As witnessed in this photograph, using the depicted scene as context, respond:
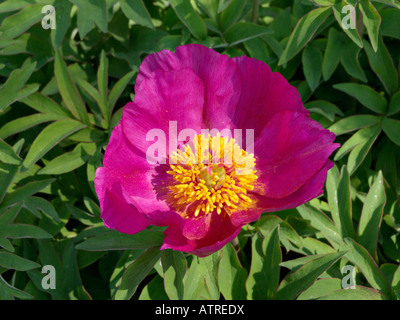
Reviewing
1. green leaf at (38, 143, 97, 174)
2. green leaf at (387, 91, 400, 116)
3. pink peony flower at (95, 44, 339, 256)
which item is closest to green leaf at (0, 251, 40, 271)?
green leaf at (38, 143, 97, 174)

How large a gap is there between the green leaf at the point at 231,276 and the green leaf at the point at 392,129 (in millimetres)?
642

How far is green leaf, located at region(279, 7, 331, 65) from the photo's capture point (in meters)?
1.51

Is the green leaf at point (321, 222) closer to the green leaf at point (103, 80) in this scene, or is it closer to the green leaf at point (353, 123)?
the green leaf at point (353, 123)

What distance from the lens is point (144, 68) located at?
138 centimetres

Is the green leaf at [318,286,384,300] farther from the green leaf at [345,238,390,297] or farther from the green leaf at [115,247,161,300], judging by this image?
the green leaf at [115,247,161,300]

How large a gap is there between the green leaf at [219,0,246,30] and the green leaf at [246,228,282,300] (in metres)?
0.72

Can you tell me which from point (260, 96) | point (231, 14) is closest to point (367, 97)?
point (260, 96)

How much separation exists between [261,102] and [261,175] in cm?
22

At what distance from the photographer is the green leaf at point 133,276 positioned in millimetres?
1360

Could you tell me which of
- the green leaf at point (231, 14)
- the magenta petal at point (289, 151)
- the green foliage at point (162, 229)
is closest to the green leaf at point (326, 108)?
the green foliage at point (162, 229)

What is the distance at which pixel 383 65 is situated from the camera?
64.4 inches

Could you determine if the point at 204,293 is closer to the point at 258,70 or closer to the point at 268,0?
the point at 258,70

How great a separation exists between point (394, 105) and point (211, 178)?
2.26 ft

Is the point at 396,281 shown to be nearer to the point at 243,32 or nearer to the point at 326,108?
the point at 326,108
